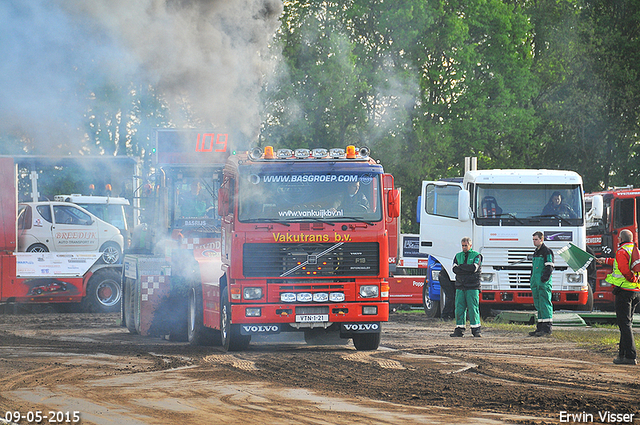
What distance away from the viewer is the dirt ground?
363 inches

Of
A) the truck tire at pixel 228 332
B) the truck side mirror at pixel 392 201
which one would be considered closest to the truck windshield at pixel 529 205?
the truck side mirror at pixel 392 201

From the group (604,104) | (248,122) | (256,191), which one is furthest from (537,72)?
(256,191)

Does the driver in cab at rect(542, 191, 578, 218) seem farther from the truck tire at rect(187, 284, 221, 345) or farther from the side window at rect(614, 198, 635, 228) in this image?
Answer: the truck tire at rect(187, 284, 221, 345)

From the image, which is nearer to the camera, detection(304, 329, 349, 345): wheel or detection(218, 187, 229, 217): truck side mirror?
detection(218, 187, 229, 217): truck side mirror

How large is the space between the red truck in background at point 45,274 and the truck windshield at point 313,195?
10.5 meters

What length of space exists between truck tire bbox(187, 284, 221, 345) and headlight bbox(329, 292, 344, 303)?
9.05 feet

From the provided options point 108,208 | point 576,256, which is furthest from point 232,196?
point 108,208

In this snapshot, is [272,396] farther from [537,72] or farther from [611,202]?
[537,72]

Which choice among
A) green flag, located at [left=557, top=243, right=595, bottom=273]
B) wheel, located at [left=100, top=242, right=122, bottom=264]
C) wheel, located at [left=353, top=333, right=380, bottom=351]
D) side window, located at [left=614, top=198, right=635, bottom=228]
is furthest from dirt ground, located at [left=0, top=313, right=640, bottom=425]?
wheel, located at [left=100, top=242, right=122, bottom=264]

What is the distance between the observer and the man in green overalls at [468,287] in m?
17.8

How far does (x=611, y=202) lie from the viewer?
2348 centimetres

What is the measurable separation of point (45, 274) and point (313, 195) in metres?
11.9

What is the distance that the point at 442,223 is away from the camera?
70.5 feet

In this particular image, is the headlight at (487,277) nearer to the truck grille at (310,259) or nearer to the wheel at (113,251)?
the truck grille at (310,259)
